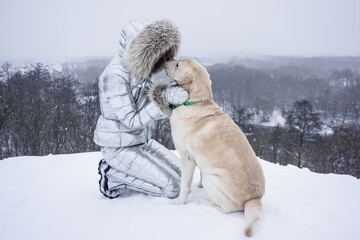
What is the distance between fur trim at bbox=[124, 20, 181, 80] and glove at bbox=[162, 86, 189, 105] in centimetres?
47

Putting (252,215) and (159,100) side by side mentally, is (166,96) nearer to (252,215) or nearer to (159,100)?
(159,100)

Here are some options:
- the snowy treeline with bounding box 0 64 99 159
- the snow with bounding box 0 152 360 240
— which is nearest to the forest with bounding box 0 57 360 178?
the snowy treeline with bounding box 0 64 99 159

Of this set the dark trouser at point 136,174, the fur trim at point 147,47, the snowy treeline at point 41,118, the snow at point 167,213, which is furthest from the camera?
the snowy treeline at point 41,118

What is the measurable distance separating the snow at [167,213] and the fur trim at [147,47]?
1.75 meters

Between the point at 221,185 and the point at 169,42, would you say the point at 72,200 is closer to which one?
the point at 221,185

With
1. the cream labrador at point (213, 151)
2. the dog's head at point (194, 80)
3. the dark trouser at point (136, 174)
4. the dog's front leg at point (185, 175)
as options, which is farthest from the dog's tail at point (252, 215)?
the dog's head at point (194, 80)

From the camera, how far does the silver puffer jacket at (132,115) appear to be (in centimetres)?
337

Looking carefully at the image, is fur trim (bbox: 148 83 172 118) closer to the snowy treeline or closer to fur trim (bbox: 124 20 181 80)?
fur trim (bbox: 124 20 181 80)

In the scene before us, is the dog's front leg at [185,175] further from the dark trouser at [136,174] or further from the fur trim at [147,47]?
the fur trim at [147,47]

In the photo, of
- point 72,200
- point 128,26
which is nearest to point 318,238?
point 72,200

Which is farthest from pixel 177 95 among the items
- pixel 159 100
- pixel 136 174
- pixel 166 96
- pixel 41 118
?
pixel 41 118

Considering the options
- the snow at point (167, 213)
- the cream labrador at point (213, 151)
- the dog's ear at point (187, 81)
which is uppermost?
the dog's ear at point (187, 81)

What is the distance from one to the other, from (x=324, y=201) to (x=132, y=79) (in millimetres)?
3008

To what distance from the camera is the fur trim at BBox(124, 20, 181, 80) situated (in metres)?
3.33
